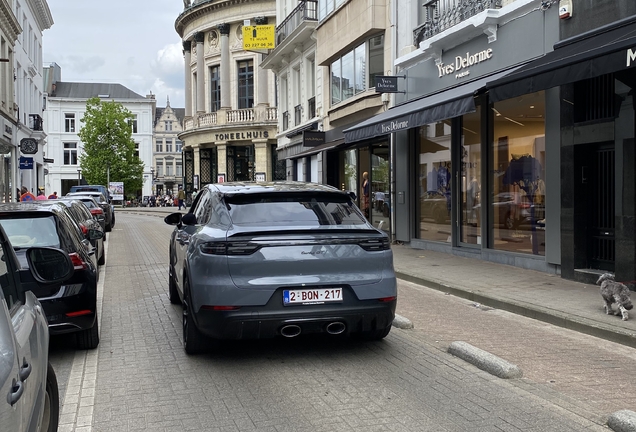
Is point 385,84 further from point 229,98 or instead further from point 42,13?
point 42,13

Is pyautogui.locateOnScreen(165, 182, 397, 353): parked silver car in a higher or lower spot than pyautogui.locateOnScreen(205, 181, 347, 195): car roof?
lower


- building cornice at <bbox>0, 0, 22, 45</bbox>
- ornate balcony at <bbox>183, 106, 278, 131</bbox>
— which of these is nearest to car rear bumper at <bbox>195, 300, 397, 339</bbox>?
building cornice at <bbox>0, 0, 22, 45</bbox>

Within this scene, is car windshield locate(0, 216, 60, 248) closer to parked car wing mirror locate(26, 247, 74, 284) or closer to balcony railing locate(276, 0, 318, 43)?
parked car wing mirror locate(26, 247, 74, 284)

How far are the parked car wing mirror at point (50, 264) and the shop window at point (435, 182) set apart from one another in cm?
1197

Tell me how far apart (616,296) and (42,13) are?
42143mm

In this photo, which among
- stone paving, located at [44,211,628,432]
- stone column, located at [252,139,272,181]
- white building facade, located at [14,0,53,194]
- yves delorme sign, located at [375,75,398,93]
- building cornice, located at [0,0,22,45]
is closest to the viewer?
stone paving, located at [44,211,628,432]

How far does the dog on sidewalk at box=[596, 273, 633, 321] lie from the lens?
279 inches

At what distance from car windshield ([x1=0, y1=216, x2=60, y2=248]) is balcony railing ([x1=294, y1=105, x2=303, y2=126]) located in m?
20.5

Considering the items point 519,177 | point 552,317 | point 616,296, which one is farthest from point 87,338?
point 519,177

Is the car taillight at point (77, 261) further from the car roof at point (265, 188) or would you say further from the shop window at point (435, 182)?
the shop window at point (435, 182)

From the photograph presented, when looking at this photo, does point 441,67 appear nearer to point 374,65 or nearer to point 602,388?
point 374,65

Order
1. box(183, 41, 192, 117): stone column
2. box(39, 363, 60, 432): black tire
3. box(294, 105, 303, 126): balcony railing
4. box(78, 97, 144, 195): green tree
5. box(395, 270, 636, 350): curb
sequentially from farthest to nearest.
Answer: box(78, 97, 144, 195): green tree < box(183, 41, 192, 117): stone column < box(294, 105, 303, 126): balcony railing < box(395, 270, 636, 350): curb < box(39, 363, 60, 432): black tire

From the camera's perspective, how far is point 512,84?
31.5 feet

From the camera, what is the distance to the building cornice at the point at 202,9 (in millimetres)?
43312
